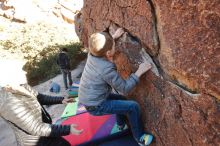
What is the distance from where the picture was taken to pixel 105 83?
4020 millimetres

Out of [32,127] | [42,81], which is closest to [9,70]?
[32,127]

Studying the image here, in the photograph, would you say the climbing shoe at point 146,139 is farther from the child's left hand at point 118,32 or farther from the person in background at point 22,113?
the child's left hand at point 118,32

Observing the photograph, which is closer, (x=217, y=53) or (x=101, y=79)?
(x=217, y=53)

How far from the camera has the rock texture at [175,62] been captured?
290 centimetres

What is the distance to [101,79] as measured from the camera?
12.9ft

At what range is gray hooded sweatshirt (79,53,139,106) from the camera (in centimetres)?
381

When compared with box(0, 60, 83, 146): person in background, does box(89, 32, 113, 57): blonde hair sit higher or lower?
higher

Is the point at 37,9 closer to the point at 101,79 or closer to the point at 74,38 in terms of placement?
the point at 74,38

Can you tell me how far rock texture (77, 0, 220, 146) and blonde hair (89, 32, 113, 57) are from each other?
443 millimetres

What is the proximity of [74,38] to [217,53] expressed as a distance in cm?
1674

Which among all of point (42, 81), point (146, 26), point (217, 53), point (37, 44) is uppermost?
point (146, 26)

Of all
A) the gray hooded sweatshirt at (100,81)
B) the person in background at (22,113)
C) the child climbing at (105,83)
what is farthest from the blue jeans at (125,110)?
the person in background at (22,113)

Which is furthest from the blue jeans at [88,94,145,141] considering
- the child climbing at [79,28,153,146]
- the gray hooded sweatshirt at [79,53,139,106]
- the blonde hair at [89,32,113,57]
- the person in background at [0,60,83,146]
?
the blonde hair at [89,32,113,57]

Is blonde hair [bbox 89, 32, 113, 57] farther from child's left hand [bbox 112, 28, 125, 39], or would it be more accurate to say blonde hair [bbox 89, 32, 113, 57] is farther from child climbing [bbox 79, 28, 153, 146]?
child's left hand [bbox 112, 28, 125, 39]
